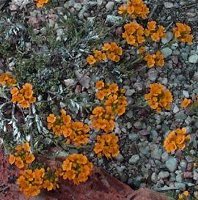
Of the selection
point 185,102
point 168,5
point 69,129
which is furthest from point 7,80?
point 168,5

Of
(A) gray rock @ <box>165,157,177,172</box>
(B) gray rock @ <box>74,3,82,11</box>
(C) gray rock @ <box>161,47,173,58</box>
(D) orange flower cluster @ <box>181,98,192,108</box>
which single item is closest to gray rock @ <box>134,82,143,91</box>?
(C) gray rock @ <box>161,47,173,58</box>

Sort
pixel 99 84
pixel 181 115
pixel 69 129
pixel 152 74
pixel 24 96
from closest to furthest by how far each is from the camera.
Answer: pixel 69 129 → pixel 24 96 → pixel 99 84 → pixel 181 115 → pixel 152 74

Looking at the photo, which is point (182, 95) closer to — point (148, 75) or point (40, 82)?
point (148, 75)

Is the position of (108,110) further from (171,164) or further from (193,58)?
(193,58)

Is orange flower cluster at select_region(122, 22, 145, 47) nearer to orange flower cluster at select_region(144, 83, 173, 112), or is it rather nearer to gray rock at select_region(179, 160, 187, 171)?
orange flower cluster at select_region(144, 83, 173, 112)

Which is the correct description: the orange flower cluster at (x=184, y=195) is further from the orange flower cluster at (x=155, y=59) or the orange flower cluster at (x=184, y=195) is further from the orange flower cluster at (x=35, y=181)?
the orange flower cluster at (x=155, y=59)

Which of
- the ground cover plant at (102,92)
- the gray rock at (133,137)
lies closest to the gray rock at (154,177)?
the ground cover plant at (102,92)
